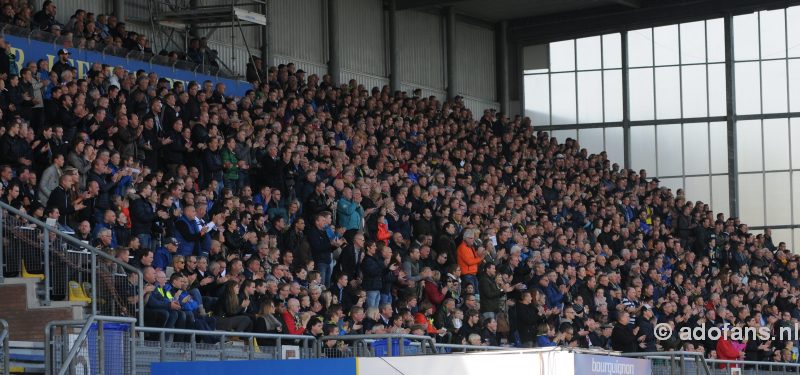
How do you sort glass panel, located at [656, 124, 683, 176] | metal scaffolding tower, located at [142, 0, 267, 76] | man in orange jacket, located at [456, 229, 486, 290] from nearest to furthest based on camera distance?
man in orange jacket, located at [456, 229, 486, 290] → metal scaffolding tower, located at [142, 0, 267, 76] → glass panel, located at [656, 124, 683, 176]

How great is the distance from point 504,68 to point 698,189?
637cm

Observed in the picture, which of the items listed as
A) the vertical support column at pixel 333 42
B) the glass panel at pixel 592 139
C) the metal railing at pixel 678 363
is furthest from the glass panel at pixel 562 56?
the metal railing at pixel 678 363

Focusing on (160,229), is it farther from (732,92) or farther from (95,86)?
(732,92)

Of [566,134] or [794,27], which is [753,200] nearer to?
[794,27]

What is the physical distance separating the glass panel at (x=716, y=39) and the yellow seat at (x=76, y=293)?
26.1 meters

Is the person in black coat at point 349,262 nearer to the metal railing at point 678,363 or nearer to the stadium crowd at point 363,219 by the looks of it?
the stadium crowd at point 363,219

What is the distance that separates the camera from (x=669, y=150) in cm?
3834

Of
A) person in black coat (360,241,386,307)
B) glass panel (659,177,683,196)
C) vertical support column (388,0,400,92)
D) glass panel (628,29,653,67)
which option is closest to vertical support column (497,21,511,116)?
glass panel (628,29,653,67)

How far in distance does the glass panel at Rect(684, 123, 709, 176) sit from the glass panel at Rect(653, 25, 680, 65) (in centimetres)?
189

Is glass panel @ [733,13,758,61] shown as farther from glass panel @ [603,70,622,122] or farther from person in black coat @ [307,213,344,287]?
person in black coat @ [307,213,344,287]

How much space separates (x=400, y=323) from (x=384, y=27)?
16.6 metres

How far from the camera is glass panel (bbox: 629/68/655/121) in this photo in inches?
1516

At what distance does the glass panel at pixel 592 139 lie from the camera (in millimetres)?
38875

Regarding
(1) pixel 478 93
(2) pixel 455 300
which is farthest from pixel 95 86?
(1) pixel 478 93
